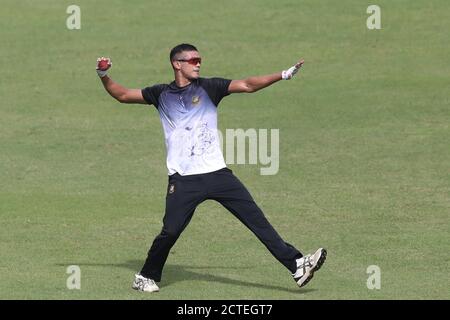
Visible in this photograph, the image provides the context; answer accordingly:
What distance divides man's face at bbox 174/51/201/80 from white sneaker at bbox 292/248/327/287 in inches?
94.7

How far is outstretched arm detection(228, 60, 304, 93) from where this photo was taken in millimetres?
13312

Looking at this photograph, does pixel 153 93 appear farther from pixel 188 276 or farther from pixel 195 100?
pixel 188 276

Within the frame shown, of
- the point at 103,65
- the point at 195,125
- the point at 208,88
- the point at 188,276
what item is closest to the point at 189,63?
the point at 208,88

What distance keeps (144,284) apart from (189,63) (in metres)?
2.57

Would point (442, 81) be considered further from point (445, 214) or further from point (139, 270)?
point (139, 270)

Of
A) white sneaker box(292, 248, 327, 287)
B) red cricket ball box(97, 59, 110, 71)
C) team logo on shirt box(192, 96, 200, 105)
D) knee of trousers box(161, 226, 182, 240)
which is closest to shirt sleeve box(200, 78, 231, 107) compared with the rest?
team logo on shirt box(192, 96, 200, 105)

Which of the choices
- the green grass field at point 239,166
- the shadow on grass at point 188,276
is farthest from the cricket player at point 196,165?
the green grass field at point 239,166

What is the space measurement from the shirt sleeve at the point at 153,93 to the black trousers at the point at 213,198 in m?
0.90

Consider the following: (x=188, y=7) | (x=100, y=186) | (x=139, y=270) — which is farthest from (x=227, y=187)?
(x=188, y=7)

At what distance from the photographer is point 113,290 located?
13.9 meters

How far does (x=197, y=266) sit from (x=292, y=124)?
9.22 m

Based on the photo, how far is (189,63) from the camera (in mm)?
13789

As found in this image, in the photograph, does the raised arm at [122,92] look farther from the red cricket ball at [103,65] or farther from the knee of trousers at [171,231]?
the knee of trousers at [171,231]

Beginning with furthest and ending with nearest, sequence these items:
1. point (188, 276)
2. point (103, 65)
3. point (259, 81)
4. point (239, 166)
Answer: point (239, 166), point (188, 276), point (103, 65), point (259, 81)
